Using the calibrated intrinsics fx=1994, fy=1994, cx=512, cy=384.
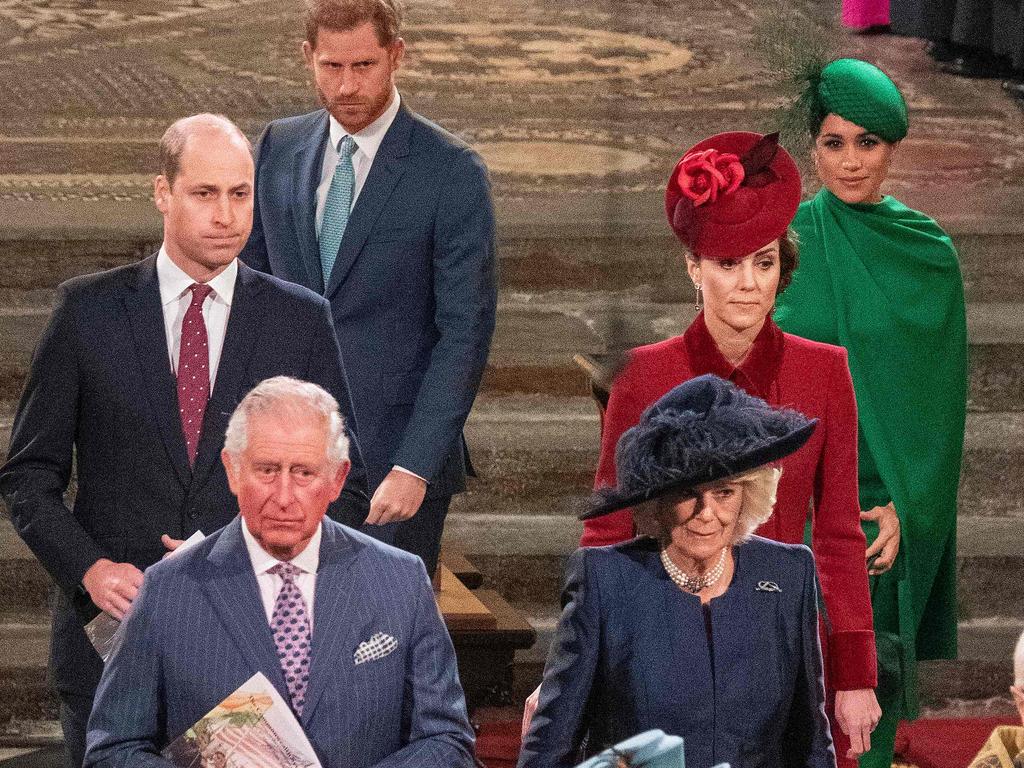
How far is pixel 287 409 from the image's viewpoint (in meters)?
2.68

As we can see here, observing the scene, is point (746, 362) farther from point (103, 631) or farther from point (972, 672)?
point (972, 672)

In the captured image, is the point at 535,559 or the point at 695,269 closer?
the point at 695,269

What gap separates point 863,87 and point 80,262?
2331mm

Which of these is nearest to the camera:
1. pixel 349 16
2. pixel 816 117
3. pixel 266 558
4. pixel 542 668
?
pixel 266 558

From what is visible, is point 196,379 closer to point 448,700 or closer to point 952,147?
point 448,700

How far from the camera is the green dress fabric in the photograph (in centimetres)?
378

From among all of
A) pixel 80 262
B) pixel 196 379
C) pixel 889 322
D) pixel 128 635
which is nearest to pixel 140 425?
pixel 196 379

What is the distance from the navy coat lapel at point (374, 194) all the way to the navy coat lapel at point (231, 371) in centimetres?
54

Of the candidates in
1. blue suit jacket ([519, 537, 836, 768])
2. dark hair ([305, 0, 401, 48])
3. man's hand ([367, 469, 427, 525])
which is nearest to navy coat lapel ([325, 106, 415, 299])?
dark hair ([305, 0, 401, 48])

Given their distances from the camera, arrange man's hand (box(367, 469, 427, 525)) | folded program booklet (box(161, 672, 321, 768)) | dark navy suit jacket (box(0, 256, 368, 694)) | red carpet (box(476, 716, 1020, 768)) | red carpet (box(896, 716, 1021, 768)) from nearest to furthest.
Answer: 1. folded program booklet (box(161, 672, 321, 768))
2. dark navy suit jacket (box(0, 256, 368, 694))
3. man's hand (box(367, 469, 427, 525))
4. red carpet (box(476, 716, 1020, 768))
5. red carpet (box(896, 716, 1021, 768))

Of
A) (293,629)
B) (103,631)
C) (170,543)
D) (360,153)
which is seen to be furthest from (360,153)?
(293,629)

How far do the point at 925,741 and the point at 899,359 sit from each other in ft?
3.90

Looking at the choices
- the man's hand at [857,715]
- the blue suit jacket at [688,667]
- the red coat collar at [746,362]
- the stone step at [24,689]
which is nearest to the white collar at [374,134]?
the red coat collar at [746,362]

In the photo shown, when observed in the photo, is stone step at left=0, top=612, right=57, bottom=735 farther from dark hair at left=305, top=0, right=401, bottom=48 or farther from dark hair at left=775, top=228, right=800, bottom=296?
dark hair at left=775, top=228, right=800, bottom=296
